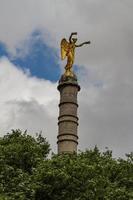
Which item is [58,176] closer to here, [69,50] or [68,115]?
[68,115]

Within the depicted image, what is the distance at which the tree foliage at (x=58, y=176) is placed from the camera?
27.2 m

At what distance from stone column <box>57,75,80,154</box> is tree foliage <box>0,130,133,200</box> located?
474 centimetres

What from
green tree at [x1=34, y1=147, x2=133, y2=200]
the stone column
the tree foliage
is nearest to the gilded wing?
the stone column

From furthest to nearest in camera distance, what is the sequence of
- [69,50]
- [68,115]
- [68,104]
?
1. [69,50]
2. [68,104]
3. [68,115]

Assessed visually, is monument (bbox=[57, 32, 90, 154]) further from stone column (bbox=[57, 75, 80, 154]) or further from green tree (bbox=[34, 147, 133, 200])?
green tree (bbox=[34, 147, 133, 200])

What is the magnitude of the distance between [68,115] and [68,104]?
895 mm

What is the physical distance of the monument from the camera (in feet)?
129

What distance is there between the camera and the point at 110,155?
121ft

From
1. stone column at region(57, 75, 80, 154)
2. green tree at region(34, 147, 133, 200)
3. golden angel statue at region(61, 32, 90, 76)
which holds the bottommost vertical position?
green tree at region(34, 147, 133, 200)

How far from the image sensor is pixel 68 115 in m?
40.1

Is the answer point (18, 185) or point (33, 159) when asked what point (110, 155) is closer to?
point (33, 159)

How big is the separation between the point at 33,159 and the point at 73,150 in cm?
658

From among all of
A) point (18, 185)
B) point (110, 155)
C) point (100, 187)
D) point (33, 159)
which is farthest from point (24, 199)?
point (110, 155)

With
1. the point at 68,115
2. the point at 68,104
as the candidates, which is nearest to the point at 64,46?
the point at 68,104
